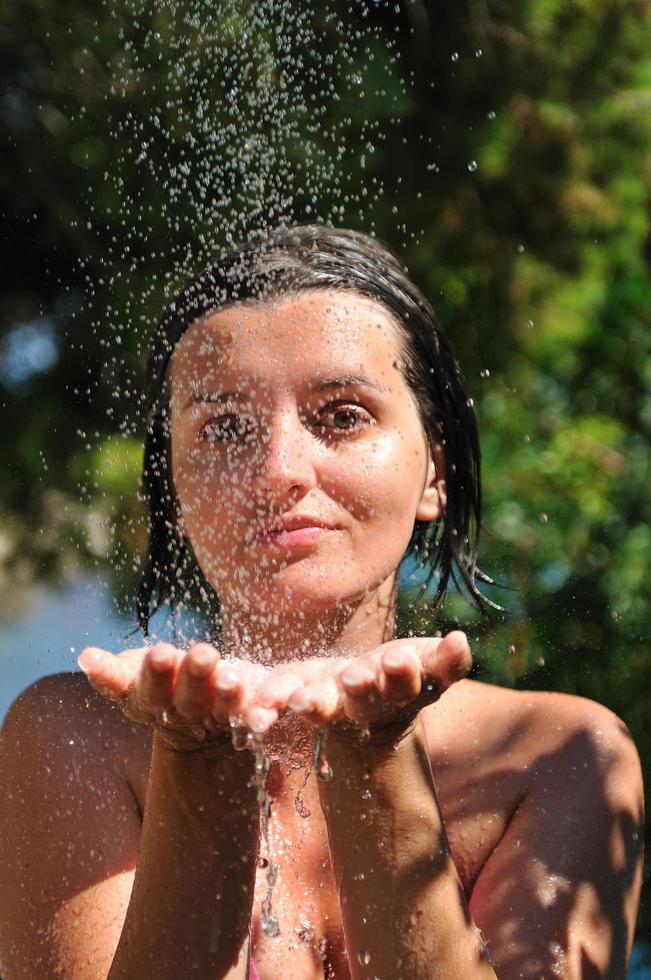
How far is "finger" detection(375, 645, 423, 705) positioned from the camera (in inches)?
58.3

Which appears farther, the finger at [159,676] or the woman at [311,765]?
the woman at [311,765]

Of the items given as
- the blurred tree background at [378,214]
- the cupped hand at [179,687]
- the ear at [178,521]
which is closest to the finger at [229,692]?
the cupped hand at [179,687]

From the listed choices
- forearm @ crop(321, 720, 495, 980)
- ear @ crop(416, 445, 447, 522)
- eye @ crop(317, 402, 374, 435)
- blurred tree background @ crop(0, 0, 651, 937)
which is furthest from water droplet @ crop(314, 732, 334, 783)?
blurred tree background @ crop(0, 0, 651, 937)

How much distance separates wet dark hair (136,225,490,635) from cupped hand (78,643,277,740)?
3.55 feet

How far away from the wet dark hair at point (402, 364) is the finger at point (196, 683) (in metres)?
1.12

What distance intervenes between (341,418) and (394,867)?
90cm

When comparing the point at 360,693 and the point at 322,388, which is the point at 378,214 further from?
the point at 360,693

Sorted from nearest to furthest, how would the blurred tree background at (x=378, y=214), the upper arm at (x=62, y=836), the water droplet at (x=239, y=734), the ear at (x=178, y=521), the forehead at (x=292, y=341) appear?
the water droplet at (x=239, y=734)
the upper arm at (x=62, y=836)
the forehead at (x=292, y=341)
the ear at (x=178, y=521)
the blurred tree background at (x=378, y=214)

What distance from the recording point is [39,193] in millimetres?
4777

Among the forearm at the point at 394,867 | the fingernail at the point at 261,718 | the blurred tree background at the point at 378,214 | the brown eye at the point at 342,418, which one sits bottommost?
the blurred tree background at the point at 378,214

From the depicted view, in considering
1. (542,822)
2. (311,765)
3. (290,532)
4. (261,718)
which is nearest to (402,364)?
(290,532)

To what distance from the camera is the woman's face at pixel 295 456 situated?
2.23 metres

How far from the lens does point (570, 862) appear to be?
2.29 m

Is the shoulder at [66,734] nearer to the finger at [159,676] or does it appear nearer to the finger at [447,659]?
the finger at [159,676]
